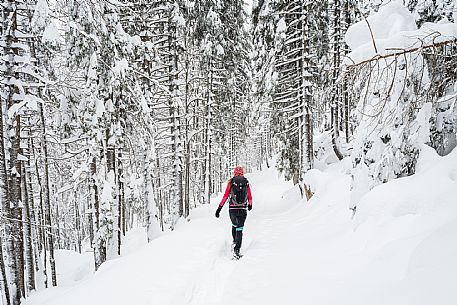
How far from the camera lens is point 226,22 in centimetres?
1767

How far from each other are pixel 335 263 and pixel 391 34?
3.46m

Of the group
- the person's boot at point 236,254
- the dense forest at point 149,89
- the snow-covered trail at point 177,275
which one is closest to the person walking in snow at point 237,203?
the person's boot at point 236,254

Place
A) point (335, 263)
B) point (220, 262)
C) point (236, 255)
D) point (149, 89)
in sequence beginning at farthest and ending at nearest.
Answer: point (149, 89)
point (236, 255)
point (220, 262)
point (335, 263)

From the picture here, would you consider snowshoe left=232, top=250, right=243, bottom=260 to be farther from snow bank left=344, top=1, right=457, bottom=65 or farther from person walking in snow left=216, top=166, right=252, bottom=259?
snow bank left=344, top=1, right=457, bottom=65

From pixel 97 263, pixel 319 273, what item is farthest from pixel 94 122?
pixel 319 273

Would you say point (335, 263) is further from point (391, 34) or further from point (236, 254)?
point (391, 34)

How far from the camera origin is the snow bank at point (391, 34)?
11.0ft

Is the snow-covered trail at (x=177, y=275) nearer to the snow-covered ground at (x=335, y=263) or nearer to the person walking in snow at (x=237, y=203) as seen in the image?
the snow-covered ground at (x=335, y=263)

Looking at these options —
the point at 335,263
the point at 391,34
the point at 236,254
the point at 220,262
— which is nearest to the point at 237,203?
the point at 236,254

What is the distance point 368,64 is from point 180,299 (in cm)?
447

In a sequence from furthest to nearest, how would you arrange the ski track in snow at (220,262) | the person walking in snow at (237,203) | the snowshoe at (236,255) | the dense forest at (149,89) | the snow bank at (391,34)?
the person walking in snow at (237,203) → the snowshoe at (236,255) → the ski track in snow at (220,262) → the dense forest at (149,89) → the snow bank at (391,34)

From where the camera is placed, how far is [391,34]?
3994 mm

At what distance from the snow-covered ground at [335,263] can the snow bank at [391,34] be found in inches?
73.5

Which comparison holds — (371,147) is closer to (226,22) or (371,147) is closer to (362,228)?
(362,228)
